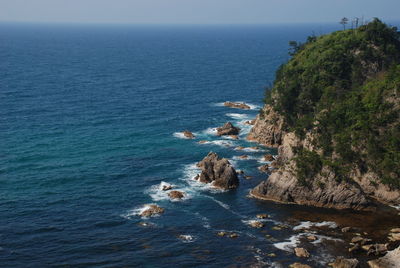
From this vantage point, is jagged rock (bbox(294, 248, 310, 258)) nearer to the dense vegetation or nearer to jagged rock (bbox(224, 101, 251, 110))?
the dense vegetation

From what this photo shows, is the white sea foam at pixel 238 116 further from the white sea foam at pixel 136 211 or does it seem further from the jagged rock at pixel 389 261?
the jagged rock at pixel 389 261

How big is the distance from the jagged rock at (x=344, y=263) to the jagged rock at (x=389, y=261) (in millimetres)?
3069

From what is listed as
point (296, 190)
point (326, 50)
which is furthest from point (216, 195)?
point (326, 50)

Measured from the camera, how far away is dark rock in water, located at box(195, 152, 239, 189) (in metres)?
108

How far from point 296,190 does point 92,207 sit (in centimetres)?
3925

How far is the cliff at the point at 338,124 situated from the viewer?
100 meters

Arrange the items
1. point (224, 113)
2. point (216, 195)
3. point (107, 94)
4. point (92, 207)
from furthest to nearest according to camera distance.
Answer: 1. point (107, 94)
2. point (224, 113)
3. point (216, 195)
4. point (92, 207)

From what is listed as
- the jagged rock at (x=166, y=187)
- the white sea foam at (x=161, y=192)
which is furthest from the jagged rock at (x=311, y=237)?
the jagged rock at (x=166, y=187)

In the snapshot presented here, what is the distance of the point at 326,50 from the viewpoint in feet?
444

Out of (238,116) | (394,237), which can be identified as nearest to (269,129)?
(238,116)

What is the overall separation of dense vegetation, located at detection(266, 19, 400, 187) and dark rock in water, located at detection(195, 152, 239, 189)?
14328 millimetres

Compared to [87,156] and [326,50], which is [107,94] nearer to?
[87,156]

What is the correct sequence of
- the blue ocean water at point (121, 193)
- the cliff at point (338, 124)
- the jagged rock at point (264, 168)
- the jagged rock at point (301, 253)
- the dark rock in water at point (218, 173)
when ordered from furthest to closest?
the jagged rock at point (264, 168)
the dark rock in water at point (218, 173)
the cliff at point (338, 124)
the blue ocean water at point (121, 193)
the jagged rock at point (301, 253)

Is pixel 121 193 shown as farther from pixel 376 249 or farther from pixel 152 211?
pixel 376 249
